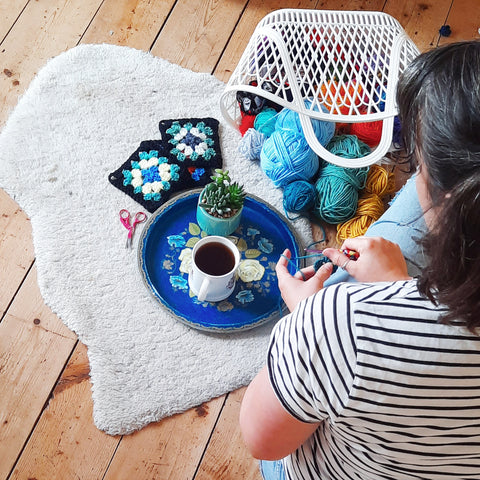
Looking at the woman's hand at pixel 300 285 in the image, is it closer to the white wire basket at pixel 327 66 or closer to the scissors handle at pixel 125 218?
the white wire basket at pixel 327 66

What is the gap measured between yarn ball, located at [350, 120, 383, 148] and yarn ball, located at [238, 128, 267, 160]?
0.24m

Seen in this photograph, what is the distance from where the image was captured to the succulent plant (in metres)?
1.17

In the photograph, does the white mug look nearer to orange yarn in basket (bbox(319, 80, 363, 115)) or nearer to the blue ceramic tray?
the blue ceramic tray

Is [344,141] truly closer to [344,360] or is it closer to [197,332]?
[197,332]

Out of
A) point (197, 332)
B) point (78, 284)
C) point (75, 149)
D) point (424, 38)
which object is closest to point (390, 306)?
point (197, 332)

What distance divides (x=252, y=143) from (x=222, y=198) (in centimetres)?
29

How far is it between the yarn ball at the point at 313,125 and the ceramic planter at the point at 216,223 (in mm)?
271

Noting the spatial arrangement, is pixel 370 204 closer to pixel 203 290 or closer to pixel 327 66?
pixel 327 66

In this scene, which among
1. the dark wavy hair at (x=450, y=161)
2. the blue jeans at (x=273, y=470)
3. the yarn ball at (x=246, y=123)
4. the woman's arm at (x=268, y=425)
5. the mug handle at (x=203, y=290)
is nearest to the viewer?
the dark wavy hair at (x=450, y=161)

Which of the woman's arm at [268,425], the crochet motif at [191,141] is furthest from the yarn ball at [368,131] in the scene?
the woman's arm at [268,425]

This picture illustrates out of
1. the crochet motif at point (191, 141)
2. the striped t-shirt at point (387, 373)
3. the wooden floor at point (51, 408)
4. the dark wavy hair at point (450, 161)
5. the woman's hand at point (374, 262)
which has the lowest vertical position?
the wooden floor at point (51, 408)

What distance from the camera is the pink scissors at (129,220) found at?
1302mm

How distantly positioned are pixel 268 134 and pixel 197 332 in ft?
1.80

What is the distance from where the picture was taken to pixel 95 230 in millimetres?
1312
